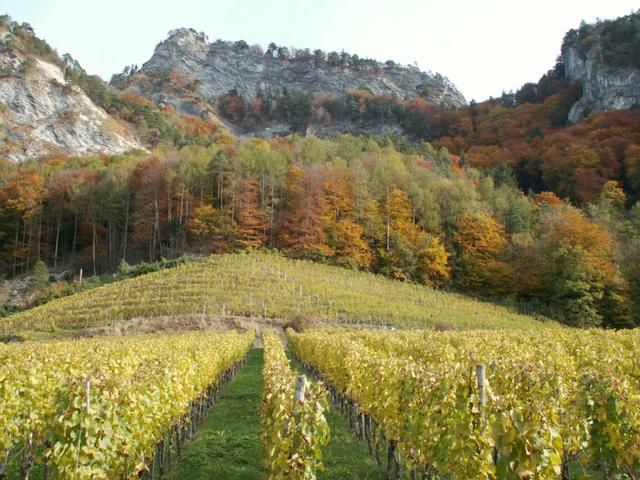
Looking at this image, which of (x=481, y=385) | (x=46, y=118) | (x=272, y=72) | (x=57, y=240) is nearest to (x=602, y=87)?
(x=57, y=240)

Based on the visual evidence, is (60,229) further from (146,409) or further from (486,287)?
(146,409)

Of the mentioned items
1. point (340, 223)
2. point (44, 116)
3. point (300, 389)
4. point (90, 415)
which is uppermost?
point (44, 116)

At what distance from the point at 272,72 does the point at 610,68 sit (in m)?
112

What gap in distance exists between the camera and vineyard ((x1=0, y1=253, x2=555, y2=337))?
35.6 m

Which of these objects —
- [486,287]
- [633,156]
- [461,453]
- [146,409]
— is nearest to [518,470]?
[461,453]

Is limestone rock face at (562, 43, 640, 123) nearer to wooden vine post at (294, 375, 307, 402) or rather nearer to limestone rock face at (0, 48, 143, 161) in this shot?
limestone rock face at (0, 48, 143, 161)

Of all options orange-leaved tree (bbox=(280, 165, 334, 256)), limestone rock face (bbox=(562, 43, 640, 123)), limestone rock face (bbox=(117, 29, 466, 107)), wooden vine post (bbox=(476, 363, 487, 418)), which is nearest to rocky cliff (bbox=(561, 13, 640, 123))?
limestone rock face (bbox=(562, 43, 640, 123))

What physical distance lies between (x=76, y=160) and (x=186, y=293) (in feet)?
158

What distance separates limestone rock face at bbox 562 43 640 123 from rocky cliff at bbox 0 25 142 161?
8709 cm

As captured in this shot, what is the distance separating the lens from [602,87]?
95.8m

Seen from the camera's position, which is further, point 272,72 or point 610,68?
point 272,72

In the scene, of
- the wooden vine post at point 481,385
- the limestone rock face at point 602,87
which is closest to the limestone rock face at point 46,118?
the limestone rock face at point 602,87

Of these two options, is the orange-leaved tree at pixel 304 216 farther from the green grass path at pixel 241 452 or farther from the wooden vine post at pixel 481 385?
the wooden vine post at pixel 481 385

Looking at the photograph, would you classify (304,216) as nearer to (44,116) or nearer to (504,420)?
(504,420)
